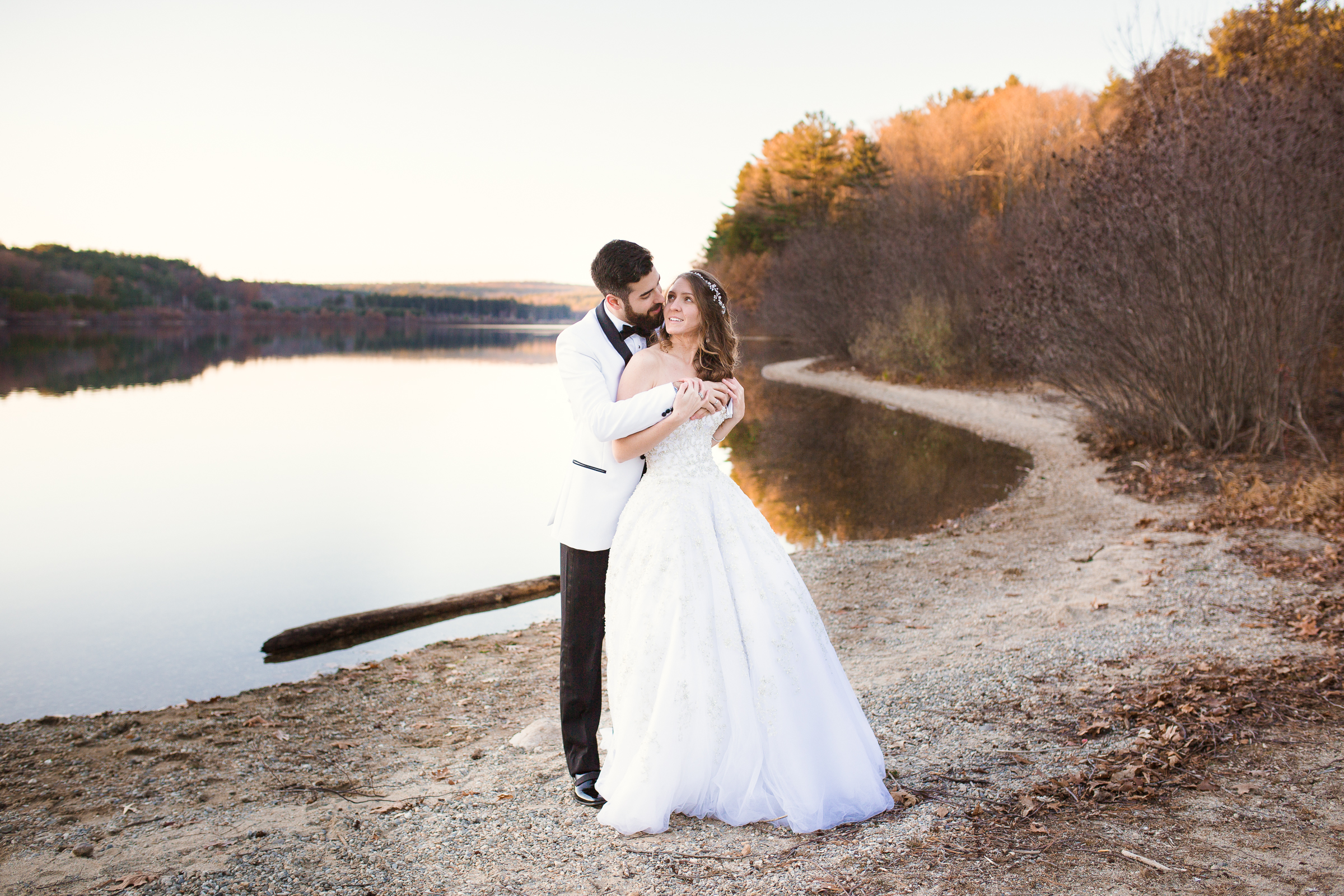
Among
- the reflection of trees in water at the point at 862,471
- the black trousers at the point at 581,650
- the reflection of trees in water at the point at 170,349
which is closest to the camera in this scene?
the black trousers at the point at 581,650

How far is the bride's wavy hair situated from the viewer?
10.9ft

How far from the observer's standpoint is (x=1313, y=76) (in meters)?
12.3

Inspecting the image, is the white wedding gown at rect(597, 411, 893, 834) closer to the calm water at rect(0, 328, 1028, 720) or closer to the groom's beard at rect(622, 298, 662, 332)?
the groom's beard at rect(622, 298, 662, 332)

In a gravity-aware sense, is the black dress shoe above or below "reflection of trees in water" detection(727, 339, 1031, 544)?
above

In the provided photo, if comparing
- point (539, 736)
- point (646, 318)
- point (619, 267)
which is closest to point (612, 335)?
point (646, 318)

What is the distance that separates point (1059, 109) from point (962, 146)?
13.8 feet

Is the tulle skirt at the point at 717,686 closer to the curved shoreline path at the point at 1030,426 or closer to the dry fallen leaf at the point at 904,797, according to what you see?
the dry fallen leaf at the point at 904,797

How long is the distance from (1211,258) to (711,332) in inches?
425

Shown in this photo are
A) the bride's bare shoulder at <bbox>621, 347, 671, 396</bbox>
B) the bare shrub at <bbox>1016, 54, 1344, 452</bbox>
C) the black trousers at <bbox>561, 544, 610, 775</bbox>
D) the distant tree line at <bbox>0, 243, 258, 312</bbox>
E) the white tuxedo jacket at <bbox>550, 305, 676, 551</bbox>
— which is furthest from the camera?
the distant tree line at <bbox>0, 243, 258, 312</bbox>

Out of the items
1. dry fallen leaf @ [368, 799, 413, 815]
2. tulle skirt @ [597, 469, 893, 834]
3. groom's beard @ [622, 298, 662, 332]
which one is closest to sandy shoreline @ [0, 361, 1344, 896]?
dry fallen leaf @ [368, 799, 413, 815]

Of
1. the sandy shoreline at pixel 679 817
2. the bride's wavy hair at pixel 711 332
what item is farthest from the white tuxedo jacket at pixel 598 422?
the sandy shoreline at pixel 679 817

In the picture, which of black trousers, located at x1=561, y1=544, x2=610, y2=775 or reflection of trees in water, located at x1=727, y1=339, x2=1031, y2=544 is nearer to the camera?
black trousers, located at x1=561, y1=544, x2=610, y2=775

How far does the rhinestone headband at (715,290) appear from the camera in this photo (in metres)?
3.35

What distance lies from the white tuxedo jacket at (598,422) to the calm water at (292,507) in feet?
16.6
